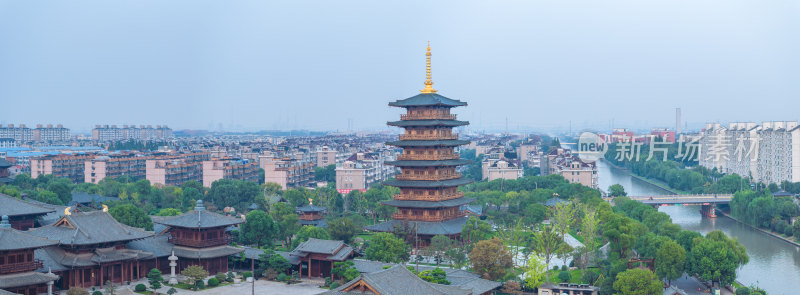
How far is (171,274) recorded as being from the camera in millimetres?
26344

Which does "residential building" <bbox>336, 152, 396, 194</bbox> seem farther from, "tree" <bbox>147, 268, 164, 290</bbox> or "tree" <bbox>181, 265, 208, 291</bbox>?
"tree" <bbox>147, 268, 164, 290</bbox>

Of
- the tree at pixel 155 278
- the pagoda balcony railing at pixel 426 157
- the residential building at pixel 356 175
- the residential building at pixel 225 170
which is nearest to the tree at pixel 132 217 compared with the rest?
the tree at pixel 155 278

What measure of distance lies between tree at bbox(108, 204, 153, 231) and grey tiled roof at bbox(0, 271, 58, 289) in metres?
7.50

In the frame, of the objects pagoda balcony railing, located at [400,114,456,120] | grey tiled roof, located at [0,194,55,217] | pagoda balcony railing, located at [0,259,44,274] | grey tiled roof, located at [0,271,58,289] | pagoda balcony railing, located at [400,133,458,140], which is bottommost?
grey tiled roof, located at [0,271,58,289]

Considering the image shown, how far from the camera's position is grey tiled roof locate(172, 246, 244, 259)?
88.9ft

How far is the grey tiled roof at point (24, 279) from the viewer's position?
21227 mm

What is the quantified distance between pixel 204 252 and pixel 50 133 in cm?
12222

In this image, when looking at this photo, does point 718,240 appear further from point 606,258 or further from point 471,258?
point 471,258

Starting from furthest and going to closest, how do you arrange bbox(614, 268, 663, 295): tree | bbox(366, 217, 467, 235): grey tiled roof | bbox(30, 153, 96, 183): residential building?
bbox(30, 153, 96, 183): residential building < bbox(366, 217, 467, 235): grey tiled roof < bbox(614, 268, 663, 295): tree

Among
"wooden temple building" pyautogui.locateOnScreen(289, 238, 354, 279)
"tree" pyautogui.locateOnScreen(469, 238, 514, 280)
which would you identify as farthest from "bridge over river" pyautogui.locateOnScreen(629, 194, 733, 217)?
"wooden temple building" pyautogui.locateOnScreen(289, 238, 354, 279)

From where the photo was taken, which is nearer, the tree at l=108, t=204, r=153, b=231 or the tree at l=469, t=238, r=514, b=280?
the tree at l=469, t=238, r=514, b=280

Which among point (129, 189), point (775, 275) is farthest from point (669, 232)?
point (129, 189)

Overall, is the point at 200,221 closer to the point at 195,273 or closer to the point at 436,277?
the point at 195,273

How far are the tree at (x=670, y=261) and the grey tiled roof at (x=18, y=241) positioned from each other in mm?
20333
